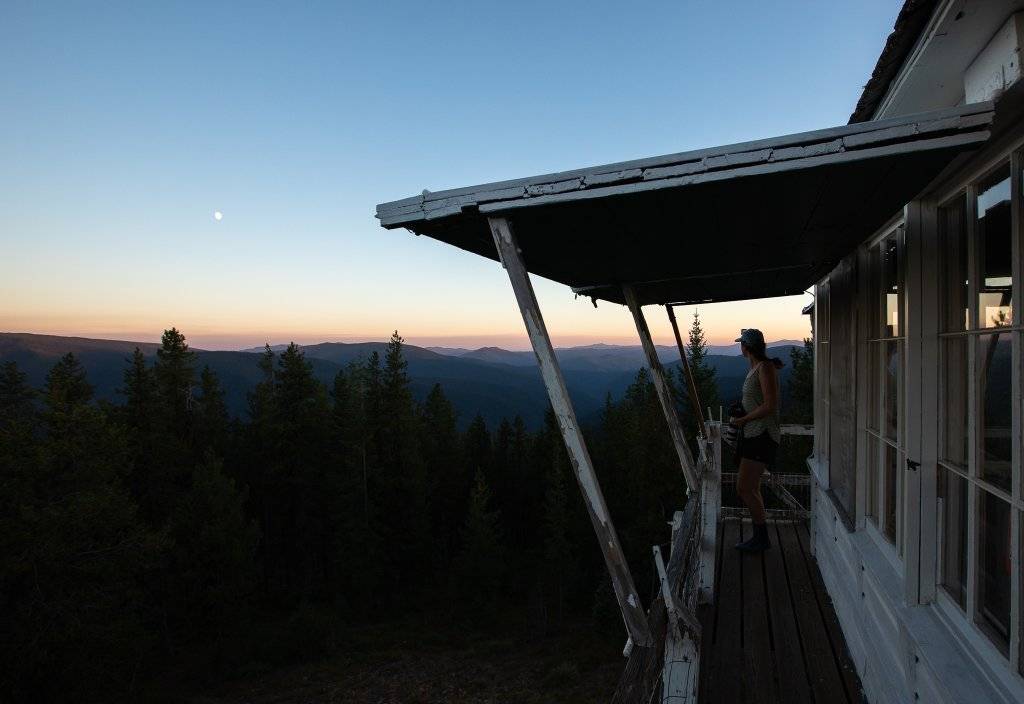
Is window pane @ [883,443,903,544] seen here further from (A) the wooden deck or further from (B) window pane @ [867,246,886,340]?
(A) the wooden deck

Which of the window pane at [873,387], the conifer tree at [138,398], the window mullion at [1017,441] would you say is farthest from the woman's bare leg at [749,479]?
the conifer tree at [138,398]

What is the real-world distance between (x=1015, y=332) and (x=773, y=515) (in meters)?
5.76

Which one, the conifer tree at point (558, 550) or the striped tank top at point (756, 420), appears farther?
the conifer tree at point (558, 550)

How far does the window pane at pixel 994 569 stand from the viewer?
5.59 ft

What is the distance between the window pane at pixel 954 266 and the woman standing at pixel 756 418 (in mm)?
2036

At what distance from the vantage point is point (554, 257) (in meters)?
3.56

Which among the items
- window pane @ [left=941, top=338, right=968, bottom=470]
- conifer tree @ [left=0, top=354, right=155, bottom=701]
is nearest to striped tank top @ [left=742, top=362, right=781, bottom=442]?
window pane @ [left=941, top=338, right=968, bottom=470]

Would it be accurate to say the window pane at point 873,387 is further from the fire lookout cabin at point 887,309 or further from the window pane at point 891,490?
the window pane at point 891,490

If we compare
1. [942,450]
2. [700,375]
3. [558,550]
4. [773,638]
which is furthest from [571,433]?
[700,375]

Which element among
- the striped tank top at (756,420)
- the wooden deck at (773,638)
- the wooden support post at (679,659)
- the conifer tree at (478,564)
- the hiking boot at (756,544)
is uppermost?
the striped tank top at (756,420)

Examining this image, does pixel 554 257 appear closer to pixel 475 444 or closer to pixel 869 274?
pixel 869 274

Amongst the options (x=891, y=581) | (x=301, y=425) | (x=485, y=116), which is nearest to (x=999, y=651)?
(x=891, y=581)

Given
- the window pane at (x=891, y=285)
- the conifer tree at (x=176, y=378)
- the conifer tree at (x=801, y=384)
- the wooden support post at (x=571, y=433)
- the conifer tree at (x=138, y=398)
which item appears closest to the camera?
the wooden support post at (x=571, y=433)

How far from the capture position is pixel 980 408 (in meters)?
1.90
